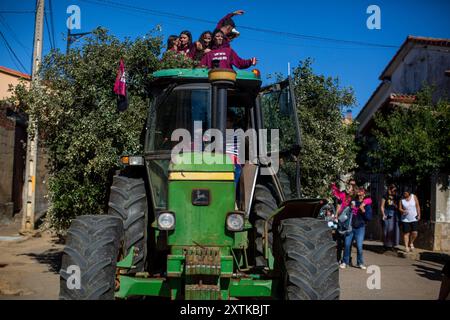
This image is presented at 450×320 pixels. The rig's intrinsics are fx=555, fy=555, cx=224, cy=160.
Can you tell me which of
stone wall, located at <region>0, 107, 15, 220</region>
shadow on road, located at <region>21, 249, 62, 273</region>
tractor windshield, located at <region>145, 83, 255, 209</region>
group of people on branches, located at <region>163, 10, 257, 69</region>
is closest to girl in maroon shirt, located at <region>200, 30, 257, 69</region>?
group of people on branches, located at <region>163, 10, 257, 69</region>

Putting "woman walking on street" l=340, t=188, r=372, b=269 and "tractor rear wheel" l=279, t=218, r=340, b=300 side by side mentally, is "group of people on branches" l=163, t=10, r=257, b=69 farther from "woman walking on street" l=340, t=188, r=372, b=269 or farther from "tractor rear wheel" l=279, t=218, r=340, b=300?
"woman walking on street" l=340, t=188, r=372, b=269

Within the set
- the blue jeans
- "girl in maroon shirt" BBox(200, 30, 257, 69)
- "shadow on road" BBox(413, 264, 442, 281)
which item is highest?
"girl in maroon shirt" BBox(200, 30, 257, 69)

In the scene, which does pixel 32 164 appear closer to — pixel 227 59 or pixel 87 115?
pixel 87 115

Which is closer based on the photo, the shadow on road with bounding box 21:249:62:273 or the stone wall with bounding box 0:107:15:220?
the shadow on road with bounding box 21:249:62:273

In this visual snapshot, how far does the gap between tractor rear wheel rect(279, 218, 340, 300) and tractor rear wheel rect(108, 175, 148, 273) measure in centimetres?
166

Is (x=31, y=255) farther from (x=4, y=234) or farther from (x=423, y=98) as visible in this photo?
(x=423, y=98)

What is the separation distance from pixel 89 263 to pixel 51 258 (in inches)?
298

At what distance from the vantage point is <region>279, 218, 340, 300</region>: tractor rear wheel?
5.10 meters

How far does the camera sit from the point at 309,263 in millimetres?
5176

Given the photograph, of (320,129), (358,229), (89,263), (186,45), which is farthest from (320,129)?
(89,263)

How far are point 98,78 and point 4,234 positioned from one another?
28.8ft
